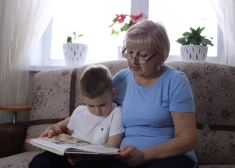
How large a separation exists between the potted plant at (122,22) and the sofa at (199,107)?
392mm

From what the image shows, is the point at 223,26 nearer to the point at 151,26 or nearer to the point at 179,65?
the point at 179,65

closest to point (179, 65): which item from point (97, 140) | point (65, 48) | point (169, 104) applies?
point (169, 104)

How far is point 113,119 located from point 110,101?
88 mm

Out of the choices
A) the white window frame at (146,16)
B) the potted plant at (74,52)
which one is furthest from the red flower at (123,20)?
the potted plant at (74,52)

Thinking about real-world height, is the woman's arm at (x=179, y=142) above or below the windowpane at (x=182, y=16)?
below

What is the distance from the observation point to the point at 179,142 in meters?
1.42

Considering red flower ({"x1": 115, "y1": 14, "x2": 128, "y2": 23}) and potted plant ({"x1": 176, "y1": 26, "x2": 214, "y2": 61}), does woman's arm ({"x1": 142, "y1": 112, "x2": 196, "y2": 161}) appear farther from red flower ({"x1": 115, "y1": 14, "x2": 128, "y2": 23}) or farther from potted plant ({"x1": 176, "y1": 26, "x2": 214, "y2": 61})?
red flower ({"x1": 115, "y1": 14, "x2": 128, "y2": 23})

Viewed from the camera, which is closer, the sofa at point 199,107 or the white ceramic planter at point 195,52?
the sofa at point 199,107

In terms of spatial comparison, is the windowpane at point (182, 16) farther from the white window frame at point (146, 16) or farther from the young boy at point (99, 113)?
the young boy at point (99, 113)

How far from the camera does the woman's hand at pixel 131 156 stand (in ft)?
4.59

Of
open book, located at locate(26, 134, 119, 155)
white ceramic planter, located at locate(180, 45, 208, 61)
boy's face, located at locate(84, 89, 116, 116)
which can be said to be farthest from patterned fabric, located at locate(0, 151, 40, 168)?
white ceramic planter, located at locate(180, 45, 208, 61)

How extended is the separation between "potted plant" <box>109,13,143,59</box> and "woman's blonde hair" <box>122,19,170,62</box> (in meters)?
0.86

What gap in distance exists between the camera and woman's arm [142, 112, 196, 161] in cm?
142

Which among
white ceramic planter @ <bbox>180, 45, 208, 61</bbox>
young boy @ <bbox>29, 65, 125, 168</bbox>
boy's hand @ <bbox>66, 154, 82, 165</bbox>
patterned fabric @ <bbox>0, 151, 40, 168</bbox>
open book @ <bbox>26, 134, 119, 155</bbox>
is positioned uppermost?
white ceramic planter @ <bbox>180, 45, 208, 61</bbox>
